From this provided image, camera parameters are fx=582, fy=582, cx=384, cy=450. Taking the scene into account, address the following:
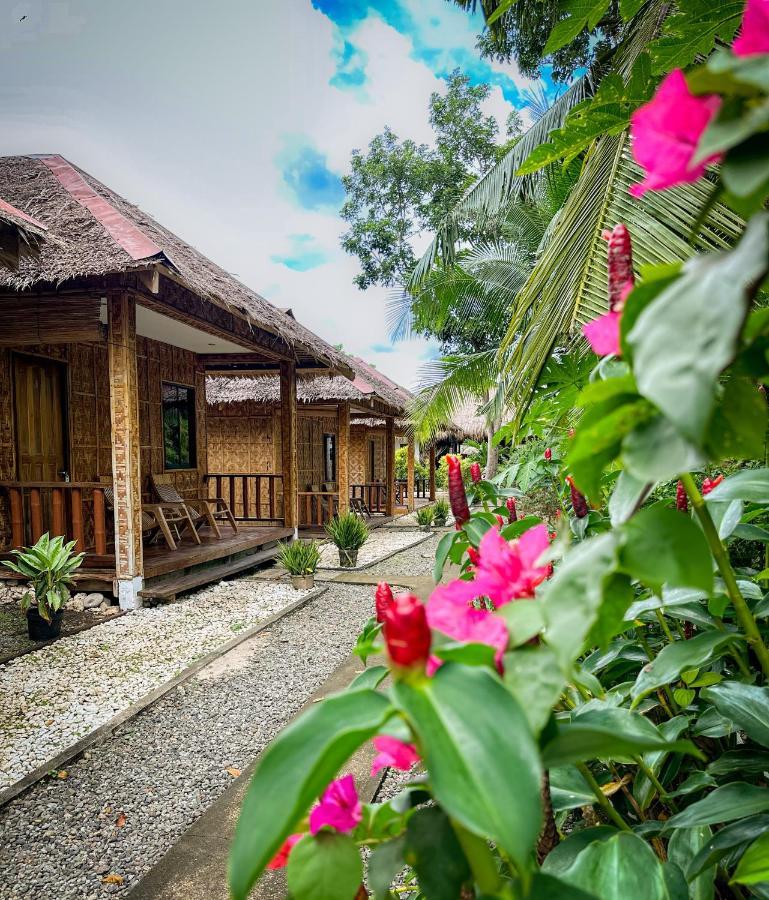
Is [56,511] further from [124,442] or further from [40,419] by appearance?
[40,419]

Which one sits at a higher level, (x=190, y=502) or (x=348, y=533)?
(x=190, y=502)

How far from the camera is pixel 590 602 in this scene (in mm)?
306

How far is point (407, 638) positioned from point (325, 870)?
19 cm

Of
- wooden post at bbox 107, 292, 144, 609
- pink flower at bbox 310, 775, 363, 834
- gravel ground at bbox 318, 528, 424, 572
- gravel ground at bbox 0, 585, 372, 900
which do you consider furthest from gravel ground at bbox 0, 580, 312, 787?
pink flower at bbox 310, 775, 363, 834

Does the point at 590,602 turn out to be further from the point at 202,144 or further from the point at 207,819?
the point at 202,144

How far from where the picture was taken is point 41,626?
4.57 meters

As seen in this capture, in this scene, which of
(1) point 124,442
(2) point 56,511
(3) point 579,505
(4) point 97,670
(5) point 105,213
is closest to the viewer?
(3) point 579,505

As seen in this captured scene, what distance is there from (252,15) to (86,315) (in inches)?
884

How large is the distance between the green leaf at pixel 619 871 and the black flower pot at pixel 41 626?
498cm

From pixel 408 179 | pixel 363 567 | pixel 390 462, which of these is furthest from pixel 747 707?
pixel 408 179

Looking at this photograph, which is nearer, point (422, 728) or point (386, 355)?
point (422, 728)

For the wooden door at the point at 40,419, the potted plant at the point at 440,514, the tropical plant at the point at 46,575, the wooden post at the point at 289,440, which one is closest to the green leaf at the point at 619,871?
the tropical plant at the point at 46,575

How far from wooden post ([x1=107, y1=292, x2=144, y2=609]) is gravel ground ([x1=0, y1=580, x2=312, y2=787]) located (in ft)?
1.39

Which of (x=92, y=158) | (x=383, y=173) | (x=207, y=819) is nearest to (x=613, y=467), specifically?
(x=207, y=819)
